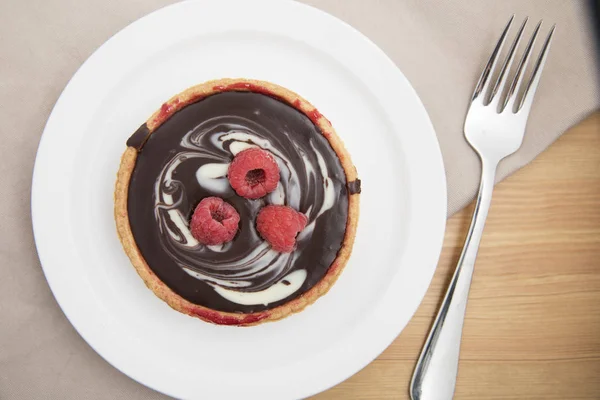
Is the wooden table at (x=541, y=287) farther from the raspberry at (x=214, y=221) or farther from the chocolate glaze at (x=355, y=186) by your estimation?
the raspberry at (x=214, y=221)

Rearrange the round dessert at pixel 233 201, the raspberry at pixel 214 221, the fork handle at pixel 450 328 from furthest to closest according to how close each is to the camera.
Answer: the fork handle at pixel 450 328 < the round dessert at pixel 233 201 < the raspberry at pixel 214 221

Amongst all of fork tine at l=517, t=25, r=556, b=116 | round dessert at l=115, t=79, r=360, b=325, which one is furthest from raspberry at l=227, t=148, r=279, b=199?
fork tine at l=517, t=25, r=556, b=116

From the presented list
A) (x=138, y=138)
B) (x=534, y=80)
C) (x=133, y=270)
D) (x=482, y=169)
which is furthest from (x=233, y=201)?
(x=534, y=80)

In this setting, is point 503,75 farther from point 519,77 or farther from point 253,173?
point 253,173

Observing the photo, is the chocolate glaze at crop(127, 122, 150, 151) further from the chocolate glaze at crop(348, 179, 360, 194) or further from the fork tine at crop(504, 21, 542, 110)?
the fork tine at crop(504, 21, 542, 110)

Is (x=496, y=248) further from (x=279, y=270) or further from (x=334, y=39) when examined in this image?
Result: (x=334, y=39)

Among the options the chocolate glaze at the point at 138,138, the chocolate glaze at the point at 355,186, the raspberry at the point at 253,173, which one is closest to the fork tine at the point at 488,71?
Answer: the chocolate glaze at the point at 355,186

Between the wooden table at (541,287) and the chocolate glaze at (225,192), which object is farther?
the wooden table at (541,287)
